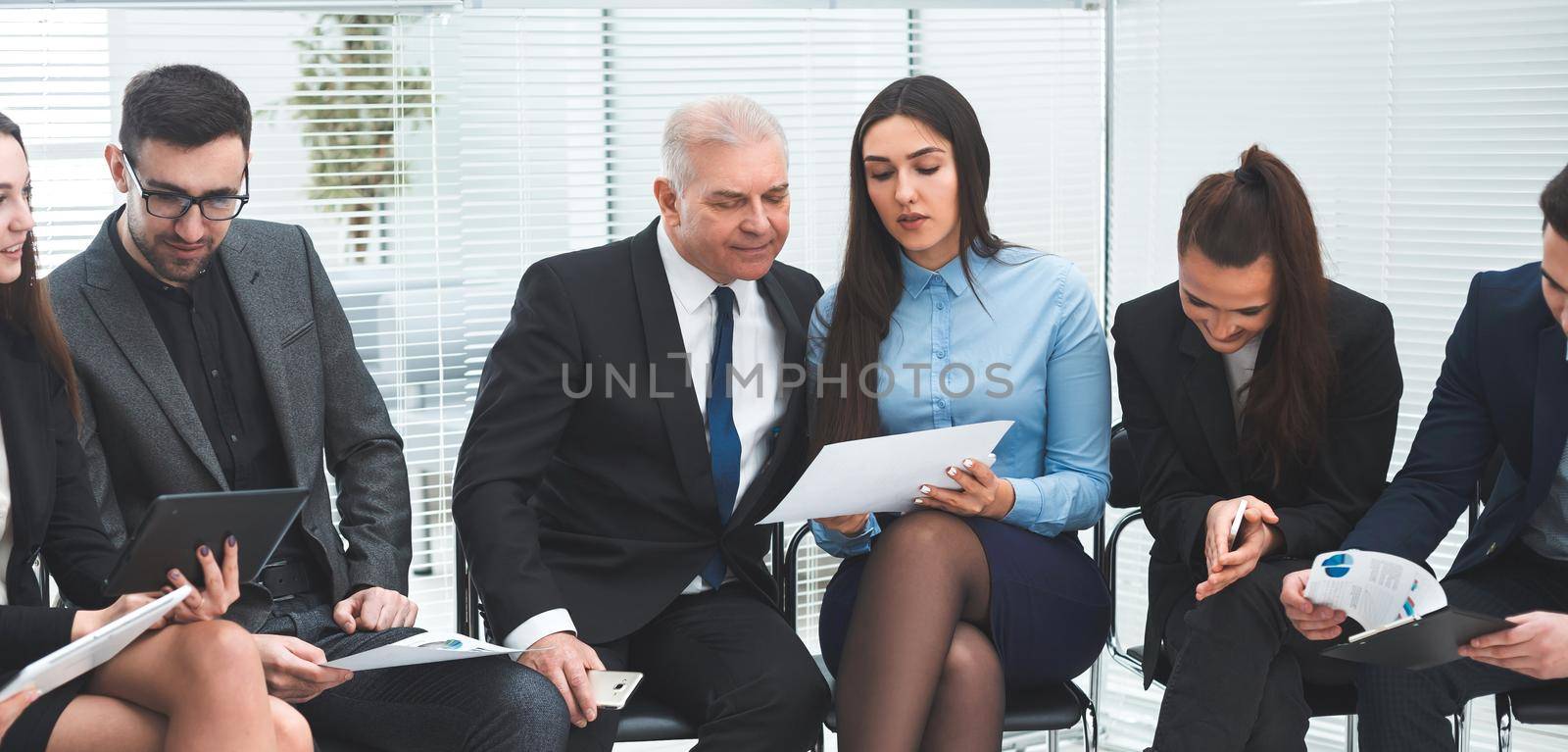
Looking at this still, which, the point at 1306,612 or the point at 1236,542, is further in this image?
the point at 1236,542

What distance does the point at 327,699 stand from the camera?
7.14ft

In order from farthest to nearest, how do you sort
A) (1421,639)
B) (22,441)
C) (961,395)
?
(961,395), (22,441), (1421,639)

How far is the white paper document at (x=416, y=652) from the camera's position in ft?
6.38

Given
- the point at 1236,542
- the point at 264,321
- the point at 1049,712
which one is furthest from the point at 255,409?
the point at 1236,542

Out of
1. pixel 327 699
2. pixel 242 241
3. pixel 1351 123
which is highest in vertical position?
pixel 1351 123

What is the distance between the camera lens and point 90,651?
1704 mm

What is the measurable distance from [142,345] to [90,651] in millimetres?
686

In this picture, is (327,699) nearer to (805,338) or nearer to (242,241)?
(242,241)

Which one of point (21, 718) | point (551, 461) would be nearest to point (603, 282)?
point (551, 461)

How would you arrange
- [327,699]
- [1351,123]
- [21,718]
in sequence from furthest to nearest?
[1351,123] < [327,699] < [21,718]

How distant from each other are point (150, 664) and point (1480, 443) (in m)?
2.12

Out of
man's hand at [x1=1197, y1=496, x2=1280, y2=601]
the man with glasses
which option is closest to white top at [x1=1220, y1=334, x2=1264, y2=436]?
man's hand at [x1=1197, y1=496, x2=1280, y2=601]

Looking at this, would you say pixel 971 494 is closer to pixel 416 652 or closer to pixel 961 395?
pixel 961 395

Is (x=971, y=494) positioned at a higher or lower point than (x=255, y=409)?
lower
